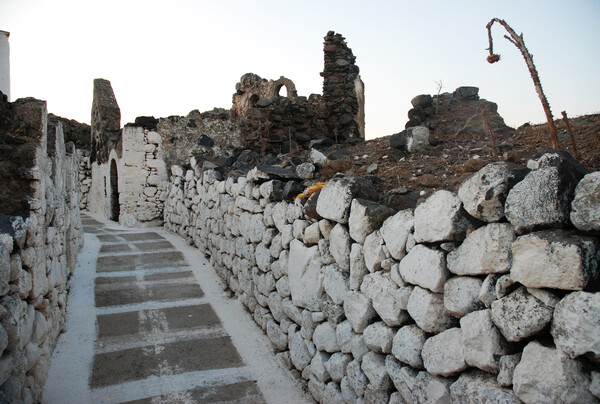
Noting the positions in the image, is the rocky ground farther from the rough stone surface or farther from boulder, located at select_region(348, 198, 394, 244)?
the rough stone surface

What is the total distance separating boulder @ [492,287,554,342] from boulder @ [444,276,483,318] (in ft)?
0.55

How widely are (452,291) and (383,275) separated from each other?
658 mm

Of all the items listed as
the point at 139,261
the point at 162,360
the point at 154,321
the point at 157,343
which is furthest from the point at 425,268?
the point at 139,261

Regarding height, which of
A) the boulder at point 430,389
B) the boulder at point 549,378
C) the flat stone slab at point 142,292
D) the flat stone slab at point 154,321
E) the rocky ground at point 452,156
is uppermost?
the rocky ground at point 452,156

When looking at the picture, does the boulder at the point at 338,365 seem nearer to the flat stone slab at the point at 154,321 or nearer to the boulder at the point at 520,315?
the boulder at the point at 520,315

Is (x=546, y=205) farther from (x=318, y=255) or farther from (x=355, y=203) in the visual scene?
(x=318, y=255)

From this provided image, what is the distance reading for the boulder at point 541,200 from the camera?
187 cm

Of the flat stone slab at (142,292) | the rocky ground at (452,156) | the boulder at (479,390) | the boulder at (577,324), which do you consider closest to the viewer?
the boulder at (577,324)

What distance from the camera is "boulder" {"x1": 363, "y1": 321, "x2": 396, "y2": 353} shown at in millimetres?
2857

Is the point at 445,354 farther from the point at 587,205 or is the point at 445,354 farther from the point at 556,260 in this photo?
the point at 587,205

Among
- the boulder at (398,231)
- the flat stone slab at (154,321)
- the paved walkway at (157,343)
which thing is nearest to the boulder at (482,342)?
the boulder at (398,231)

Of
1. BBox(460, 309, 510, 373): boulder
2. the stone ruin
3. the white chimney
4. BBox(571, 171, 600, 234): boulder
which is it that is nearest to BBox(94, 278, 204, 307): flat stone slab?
the stone ruin

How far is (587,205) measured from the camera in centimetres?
176

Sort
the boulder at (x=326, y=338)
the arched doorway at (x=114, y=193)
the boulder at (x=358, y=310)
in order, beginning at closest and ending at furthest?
1. the boulder at (x=358, y=310)
2. the boulder at (x=326, y=338)
3. the arched doorway at (x=114, y=193)
